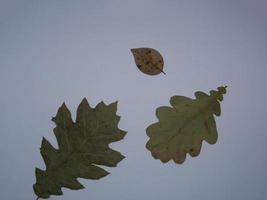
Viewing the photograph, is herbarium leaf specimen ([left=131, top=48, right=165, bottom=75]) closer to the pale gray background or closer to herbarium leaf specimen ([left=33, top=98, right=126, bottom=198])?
the pale gray background

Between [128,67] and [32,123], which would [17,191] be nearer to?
[32,123]

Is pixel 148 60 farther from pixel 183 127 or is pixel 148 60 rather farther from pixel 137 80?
pixel 183 127

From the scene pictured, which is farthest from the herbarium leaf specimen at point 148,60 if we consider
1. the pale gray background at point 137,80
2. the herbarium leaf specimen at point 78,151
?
the herbarium leaf specimen at point 78,151

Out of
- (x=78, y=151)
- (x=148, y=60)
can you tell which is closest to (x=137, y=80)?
(x=148, y=60)

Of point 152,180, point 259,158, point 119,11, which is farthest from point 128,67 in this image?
point 259,158

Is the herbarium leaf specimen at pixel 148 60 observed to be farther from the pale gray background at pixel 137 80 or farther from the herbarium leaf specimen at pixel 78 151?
the herbarium leaf specimen at pixel 78 151
